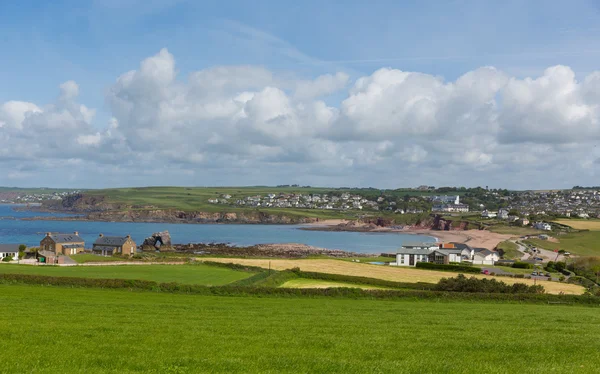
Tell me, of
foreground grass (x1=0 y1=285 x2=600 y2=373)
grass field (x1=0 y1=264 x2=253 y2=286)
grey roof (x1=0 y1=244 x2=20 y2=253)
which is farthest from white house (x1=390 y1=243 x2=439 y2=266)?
foreground grass (x1=0 y1=285 x2=600 y2=373)

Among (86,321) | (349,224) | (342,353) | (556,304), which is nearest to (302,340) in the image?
(342,353)

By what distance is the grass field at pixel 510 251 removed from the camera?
311 feet

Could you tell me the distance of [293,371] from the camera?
9.94 m

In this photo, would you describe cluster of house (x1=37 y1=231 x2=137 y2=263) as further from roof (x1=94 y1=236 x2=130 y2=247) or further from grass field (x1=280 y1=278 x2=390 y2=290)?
grass field (x1=280 y1=278 x2=390 y2=290)

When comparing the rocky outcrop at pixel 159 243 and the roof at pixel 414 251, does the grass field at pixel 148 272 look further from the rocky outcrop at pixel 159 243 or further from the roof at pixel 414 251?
the rocky outcrop at pixel 159 243

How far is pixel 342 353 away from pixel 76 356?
19.1 ft

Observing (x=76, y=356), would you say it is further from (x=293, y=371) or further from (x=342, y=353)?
(x=342, y=353)

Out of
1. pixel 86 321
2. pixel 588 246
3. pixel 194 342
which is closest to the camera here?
pixel 194 342

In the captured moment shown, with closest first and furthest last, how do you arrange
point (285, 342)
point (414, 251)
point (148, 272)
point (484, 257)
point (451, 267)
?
point (285, 342)
point (148, 272)
point (451, 267)
point (414, 251)
point (484, 257)

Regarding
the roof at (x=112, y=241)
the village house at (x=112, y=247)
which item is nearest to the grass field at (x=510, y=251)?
the village house at (x=112, y=247)

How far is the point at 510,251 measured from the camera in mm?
99312

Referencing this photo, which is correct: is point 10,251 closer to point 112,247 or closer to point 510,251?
point 112,247

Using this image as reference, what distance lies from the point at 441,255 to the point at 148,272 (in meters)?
48.0

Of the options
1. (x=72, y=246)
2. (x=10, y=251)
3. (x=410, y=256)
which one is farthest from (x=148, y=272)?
A: (x=410, y=256)
